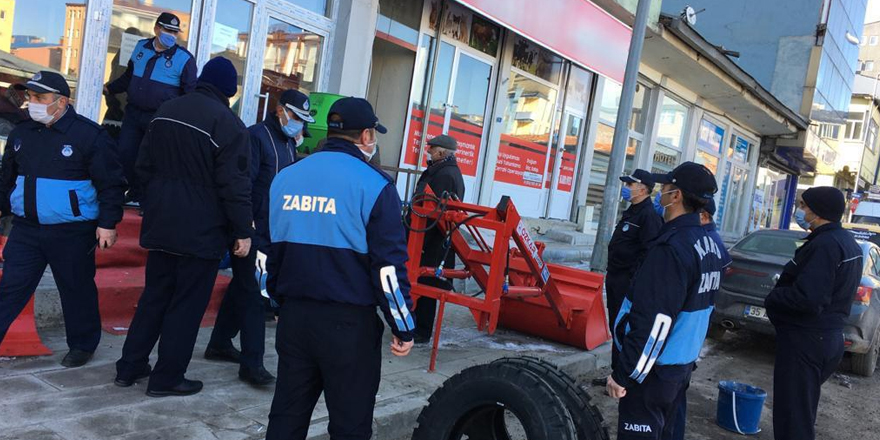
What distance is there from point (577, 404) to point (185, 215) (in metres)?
2.43

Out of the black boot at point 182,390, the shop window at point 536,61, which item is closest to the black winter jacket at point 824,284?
the black boot at point 182,390

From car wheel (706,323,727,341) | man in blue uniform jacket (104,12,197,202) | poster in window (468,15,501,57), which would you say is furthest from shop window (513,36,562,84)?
man in blue uniform jacket (104,12,197,202)

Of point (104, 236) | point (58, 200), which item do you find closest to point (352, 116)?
point (104, 236)

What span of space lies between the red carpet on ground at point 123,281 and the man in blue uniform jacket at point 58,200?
793 millimetres

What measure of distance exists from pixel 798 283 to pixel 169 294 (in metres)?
3.94

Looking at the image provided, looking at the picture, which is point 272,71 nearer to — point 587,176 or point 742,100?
point 587,176

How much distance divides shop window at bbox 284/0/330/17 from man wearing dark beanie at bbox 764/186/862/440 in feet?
20.5

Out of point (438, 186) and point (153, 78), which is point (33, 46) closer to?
point (153, 78)

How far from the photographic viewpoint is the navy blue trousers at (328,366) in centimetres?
260

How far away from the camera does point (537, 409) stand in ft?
9.30

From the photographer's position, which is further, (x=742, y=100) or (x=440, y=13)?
(x=742, y=100)

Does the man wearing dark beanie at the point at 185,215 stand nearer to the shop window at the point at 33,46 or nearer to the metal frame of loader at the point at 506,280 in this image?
the metal frame of loader at the point at 506,280

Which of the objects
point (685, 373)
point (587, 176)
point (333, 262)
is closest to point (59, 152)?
point (333, 262)

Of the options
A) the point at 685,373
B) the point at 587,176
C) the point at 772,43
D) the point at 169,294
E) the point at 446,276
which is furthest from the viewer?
the point at 772,43
